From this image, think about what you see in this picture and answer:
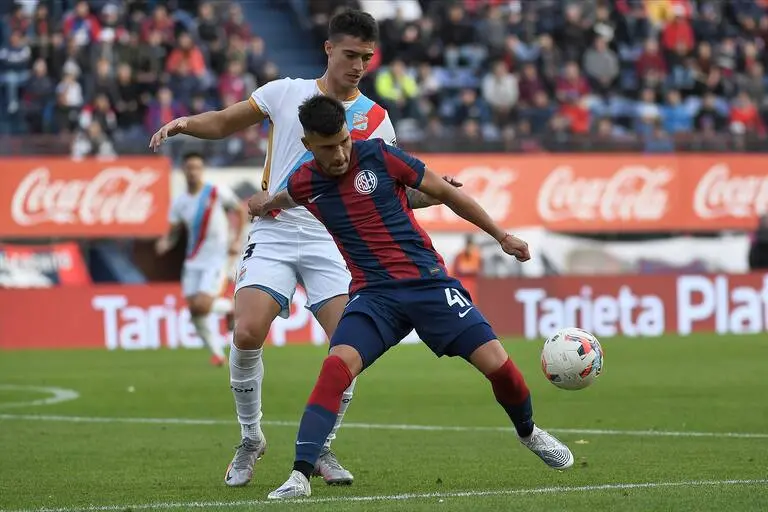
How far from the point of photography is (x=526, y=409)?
7590 mm

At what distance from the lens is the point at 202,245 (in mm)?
18359

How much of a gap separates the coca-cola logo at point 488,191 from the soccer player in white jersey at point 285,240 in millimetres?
15265

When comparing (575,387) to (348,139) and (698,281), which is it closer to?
(348,139)

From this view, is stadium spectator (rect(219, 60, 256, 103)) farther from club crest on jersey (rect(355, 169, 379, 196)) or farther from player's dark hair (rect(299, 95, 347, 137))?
player's dark hair (rect(299, 95, 347, 137))

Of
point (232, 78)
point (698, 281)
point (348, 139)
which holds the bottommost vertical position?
point (698, 281)

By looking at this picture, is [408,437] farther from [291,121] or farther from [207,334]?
[207,334]

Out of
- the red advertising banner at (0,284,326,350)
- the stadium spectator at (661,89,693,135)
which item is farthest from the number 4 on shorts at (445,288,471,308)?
the stadium spectator at (661,89,693,135)

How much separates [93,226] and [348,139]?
15596 millimetres

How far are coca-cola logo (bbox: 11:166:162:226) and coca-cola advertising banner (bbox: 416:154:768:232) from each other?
→ 429 centimetres

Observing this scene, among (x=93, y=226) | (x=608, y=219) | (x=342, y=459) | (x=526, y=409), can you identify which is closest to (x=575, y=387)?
(x=526, y=409)

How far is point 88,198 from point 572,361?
49.9ft

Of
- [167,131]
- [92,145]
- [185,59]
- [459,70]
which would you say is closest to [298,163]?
[167,131]

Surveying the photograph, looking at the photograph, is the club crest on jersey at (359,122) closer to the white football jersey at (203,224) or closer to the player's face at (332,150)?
the player's face at (332,150)

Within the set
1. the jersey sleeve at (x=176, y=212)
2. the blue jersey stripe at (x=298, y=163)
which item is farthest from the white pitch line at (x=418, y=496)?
the jersey sleeve at (x=176, y=212)
